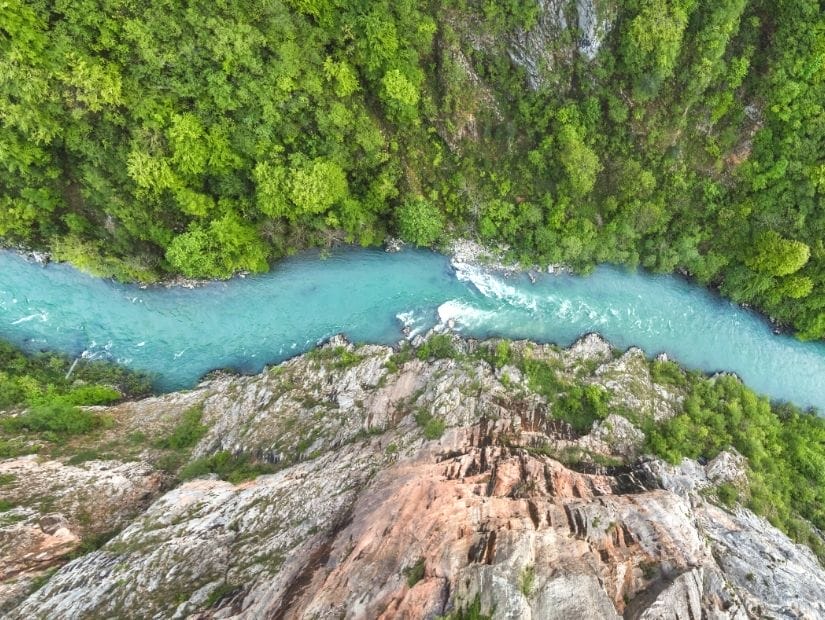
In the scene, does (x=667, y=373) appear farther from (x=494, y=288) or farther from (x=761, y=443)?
(x=494, y=288)

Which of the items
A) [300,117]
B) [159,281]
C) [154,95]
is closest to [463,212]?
[300,117]

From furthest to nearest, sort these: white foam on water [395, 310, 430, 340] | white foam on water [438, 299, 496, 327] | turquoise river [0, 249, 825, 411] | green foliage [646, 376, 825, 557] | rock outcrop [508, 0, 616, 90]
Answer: white foam on water [438, 299, 496, 327] → white foam on water [395, 310, 430, 340] → turquoise river [0, 249, 825, 411] → rock outcrop [508, 0, 616, 90] → green foliage [646, 376, 825, 557]

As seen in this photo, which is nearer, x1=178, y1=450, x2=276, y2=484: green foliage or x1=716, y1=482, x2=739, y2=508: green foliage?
x1=716, y1=482, x2=739, y2=508: green foliage

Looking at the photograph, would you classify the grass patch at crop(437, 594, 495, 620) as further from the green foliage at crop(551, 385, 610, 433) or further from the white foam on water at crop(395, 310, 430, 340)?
the white foam on water at crop(395, 310, 430, 340)

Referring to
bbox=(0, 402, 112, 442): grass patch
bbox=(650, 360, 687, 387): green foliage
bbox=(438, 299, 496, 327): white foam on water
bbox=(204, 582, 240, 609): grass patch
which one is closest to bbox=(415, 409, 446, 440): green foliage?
bbox=(438, 299, 496, 327): white foam on water

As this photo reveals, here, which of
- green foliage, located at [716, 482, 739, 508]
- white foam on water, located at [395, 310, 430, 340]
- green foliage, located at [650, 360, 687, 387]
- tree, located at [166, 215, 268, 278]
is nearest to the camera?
green foliage, located at [716, 482, 739, 508]

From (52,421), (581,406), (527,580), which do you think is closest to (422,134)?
(581,406)
